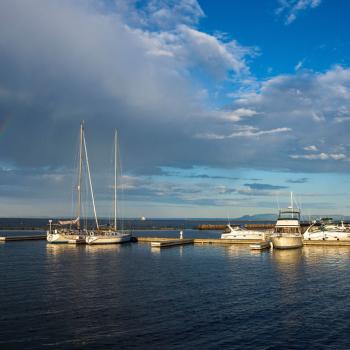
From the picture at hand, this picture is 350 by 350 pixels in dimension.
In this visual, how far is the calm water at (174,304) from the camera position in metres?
25.9

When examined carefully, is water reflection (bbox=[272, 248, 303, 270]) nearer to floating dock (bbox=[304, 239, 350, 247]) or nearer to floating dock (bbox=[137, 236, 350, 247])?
floating dock (bbox=[137, 236, 350, 247])

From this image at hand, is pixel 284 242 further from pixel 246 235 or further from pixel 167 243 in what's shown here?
pixel 167 243

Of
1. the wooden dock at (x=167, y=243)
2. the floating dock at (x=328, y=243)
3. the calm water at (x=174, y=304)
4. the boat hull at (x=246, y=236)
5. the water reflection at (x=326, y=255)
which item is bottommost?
the calm water at (x=174, y=304)

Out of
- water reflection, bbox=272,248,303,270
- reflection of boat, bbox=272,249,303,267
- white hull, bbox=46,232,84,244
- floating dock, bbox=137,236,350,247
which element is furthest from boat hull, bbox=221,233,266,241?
white hull, bbox=46,232,84,244

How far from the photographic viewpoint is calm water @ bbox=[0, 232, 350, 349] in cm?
2591

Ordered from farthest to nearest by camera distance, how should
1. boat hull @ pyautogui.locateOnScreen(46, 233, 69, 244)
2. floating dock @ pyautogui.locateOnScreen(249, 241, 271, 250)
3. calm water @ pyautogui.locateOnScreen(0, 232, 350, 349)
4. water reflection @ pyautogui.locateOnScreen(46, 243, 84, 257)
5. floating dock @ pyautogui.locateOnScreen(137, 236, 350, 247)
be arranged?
boat hull @ pyautogui.locateOnScreen(46, 233, 69, 244) → floating dock @ pyautogui.locateOnScreen(137, 236, 350, 247) → floating dock @ pyautogui.locateOnScreen(249, 241, 271, 250) → water reflection @ pyautogui.locateOnScreen(46, 243, 84, 257) → calm water @ pyautogui.locateOnScreen(0, 232, 350, 349)

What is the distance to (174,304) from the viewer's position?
3462 cm

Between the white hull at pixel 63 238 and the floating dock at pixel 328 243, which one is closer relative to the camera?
the floating dock at pixel 328 243

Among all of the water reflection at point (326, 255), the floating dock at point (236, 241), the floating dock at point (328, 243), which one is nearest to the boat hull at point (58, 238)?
the floating dock at point (236, 241)

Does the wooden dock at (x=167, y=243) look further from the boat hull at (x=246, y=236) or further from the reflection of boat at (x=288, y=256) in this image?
the reflection of boat at (x=288, y=256)

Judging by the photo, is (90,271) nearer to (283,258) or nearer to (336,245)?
(283,258)

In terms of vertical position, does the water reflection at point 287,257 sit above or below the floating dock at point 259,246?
below

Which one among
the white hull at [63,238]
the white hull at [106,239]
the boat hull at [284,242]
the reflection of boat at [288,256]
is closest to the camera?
the reflection of boat at [288,256]

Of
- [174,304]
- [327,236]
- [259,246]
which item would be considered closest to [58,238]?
[259,246]
